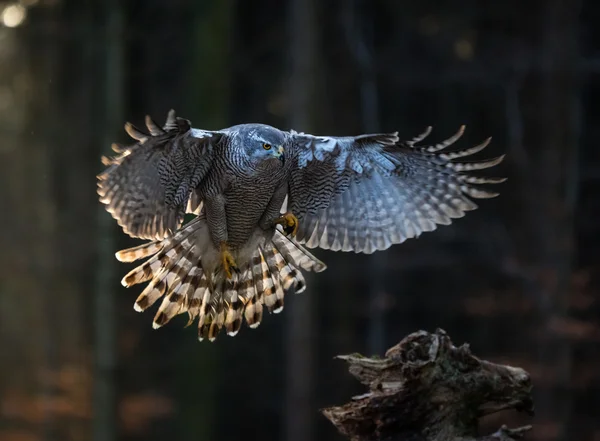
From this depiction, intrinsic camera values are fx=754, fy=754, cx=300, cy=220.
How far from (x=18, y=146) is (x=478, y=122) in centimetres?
523

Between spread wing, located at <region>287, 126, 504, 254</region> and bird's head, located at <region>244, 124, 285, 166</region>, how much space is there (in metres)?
0.44

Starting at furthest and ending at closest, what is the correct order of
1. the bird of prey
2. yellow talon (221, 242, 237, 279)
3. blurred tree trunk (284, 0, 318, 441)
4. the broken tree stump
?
blurred tree trunk (284, 0, 318, 441) < yellow talon (221, 242, 237, 279) < the bird of prey < the broken tree stump

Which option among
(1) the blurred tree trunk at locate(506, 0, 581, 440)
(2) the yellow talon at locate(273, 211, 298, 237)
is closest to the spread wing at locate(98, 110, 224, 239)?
(2) the yellow talon at locate(273, 211, 298, 237)

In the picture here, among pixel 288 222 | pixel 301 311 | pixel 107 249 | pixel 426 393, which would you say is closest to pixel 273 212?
Result: pixel 288 222

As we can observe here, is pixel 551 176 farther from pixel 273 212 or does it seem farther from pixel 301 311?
pixel 273 212

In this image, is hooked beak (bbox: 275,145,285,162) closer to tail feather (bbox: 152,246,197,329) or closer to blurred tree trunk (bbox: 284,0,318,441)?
tail feather (bbox: 152,246,197,329)

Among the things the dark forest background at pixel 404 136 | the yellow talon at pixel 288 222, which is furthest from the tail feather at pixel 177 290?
the dark forest background at pixel 404 136

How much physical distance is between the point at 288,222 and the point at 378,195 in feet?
1.87

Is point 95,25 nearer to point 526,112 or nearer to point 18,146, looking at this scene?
point 18,146

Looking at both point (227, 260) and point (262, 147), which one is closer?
point (262, 147)

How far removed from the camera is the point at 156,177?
3.75 metres

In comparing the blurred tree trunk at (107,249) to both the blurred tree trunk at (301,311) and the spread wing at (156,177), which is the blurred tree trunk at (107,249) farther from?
the spread wing at (156,177)

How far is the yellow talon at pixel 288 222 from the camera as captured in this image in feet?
13.8

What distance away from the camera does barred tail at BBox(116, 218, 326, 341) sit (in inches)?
165
